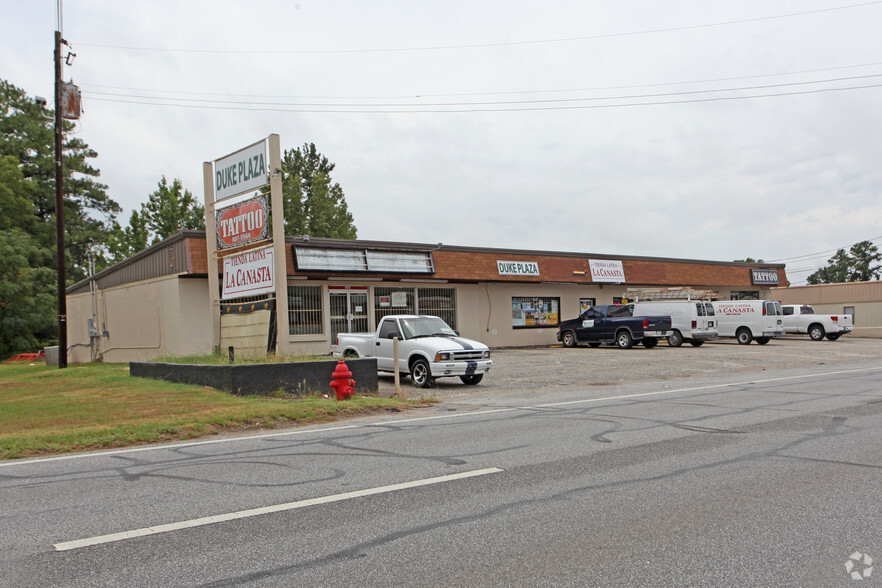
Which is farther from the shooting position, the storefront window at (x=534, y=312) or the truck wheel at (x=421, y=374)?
the storefront window at (x=534, y=312)

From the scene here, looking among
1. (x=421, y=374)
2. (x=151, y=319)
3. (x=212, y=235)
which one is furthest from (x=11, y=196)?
(x=421, y=374)

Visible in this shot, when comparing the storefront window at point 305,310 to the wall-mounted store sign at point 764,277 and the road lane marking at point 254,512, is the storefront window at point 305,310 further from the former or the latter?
the wall-mounted store sign at point 764,277

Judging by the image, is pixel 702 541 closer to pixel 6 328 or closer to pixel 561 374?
pixel 561 374

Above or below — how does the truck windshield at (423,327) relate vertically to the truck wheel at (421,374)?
above

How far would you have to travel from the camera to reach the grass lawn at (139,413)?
29.6 ft

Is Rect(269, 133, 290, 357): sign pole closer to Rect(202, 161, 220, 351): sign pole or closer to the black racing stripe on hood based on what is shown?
Rect(202, 161, 220, 351): sign pole

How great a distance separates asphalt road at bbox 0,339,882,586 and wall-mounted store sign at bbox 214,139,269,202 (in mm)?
8168

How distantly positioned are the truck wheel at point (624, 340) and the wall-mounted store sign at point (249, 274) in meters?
18.2

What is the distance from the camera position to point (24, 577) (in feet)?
13.3

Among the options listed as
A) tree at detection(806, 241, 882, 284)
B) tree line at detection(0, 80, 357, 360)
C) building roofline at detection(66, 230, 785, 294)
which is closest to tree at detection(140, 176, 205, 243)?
tree line at detection(0, 80, 357, 360)

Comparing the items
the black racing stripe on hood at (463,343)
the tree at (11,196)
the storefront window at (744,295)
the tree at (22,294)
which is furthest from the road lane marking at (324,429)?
the tree at (11,196)

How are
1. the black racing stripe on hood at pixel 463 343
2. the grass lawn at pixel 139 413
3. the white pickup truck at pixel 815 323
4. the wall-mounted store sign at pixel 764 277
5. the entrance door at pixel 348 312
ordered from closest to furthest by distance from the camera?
1. the grass lawn at pixel 139 413
2. the black racing stripe on hood at pixel 463 343
3. the entrance door at pixel 348 312
4. the white pickup truck at pixel 815 323
5. the wall-mounted store sign at pixel 764 277

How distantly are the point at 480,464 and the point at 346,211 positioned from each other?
56193mm

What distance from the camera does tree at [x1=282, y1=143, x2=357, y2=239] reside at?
56.5 meters
